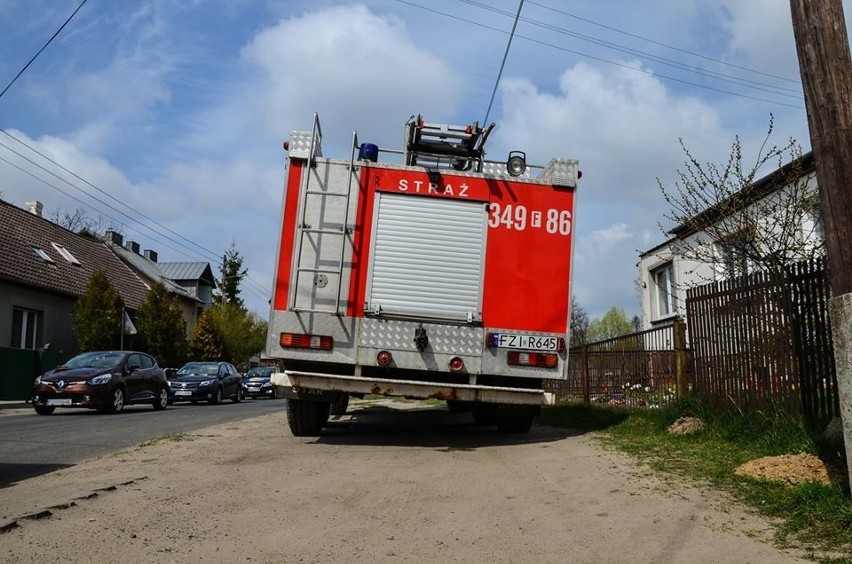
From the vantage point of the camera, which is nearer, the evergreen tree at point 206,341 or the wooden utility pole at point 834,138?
the wooden utility pole at point 834,138

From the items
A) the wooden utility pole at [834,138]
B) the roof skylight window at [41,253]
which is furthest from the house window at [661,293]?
the roof skylight window at [41,253]

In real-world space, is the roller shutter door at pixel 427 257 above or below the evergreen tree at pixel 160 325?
below

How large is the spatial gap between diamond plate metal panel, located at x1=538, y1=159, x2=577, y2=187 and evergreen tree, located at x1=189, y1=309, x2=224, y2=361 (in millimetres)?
37662

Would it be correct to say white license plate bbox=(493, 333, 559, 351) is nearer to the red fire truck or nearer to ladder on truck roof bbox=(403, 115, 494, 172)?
the red fire truck

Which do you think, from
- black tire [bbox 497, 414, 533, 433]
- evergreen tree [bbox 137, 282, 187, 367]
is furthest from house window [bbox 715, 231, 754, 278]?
evergreen tree [bbox 137, 282, 187, 367]

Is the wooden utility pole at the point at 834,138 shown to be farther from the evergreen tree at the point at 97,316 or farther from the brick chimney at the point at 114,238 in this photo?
the brick chimney at the point at 114,238

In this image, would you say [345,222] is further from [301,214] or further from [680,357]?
[680,357]

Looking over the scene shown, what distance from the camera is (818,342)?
260 inches

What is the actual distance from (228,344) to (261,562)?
160ft

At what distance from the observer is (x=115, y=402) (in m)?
16.3

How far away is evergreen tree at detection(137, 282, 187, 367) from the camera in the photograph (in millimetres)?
32969

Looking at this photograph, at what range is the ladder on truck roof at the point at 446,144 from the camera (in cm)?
967

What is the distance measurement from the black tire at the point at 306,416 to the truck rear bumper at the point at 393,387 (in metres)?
0.94

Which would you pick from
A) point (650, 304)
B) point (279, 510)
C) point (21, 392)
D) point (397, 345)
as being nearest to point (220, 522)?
point (279, 510)
